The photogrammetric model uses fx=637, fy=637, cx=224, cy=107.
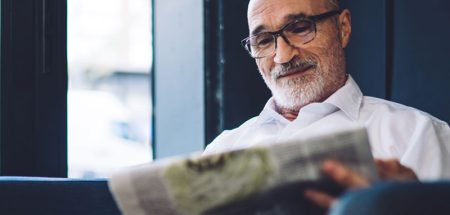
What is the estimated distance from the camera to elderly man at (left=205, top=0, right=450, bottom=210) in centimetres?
165

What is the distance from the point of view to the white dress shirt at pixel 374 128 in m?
1.52

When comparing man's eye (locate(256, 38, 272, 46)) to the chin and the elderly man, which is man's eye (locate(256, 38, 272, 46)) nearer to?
the elderly man

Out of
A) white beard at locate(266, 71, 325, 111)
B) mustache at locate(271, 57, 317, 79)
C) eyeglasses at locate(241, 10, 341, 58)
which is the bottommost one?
white beard at locate(266, 71, 325, 111)

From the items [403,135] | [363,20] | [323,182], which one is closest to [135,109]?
[363,20]

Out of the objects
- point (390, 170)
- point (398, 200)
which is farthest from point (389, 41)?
point (398, 200)

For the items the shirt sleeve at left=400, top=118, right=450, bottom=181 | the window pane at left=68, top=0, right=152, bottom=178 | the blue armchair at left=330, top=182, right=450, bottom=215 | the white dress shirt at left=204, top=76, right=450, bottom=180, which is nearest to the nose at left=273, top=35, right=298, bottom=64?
the white dress shirt at left=204, top=76, right=450, bottom=180

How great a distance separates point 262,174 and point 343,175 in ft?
0.36

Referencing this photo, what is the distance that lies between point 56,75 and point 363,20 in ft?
3.74

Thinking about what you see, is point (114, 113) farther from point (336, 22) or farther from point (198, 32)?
point (336, 22)

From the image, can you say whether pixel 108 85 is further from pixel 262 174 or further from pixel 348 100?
pixel 262 174

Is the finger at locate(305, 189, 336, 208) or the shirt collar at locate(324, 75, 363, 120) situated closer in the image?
the finger at locate(305, 189, 336, 208)

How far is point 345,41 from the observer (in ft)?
6.68

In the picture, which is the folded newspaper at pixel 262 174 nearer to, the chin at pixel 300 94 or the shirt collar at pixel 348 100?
the shirt collar at pixel 348 100

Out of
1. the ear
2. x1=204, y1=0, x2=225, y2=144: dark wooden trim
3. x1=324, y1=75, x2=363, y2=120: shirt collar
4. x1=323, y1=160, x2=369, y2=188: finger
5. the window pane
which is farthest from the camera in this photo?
x1=204, y1=0, x2=225, y2=144: dark wooden trim
